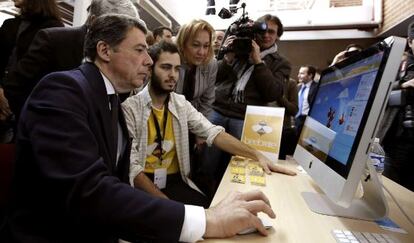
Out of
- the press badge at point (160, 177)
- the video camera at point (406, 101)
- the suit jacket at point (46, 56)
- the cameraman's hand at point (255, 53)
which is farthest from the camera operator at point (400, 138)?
the suit jacket at point (46, 56)

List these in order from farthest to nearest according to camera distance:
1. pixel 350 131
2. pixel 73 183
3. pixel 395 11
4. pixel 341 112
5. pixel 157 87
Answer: pixel 395 11
pixel 157 87
pixel 341 112
pixel 350 131
pixel 73 183

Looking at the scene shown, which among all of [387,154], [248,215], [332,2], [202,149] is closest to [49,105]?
[248,215]

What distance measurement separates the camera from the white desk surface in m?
0.63

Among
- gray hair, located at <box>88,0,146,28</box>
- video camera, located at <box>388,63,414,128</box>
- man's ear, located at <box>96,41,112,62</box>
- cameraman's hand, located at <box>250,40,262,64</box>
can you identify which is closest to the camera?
man's ear, located at <box>96,41,112,62</box>

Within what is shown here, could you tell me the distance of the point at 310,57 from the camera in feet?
18.0

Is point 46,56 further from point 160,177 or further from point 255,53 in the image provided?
point 255,53

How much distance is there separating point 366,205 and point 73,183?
2.54 ft

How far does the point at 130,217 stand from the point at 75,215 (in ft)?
0.37

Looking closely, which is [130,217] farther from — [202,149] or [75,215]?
[202,149]

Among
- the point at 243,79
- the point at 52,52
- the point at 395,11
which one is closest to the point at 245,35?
the point at 243,79

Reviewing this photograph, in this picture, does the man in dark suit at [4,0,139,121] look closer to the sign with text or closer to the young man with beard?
the young man with beard

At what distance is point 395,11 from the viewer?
407 cm

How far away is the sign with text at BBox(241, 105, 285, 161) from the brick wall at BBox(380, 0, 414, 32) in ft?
10.9

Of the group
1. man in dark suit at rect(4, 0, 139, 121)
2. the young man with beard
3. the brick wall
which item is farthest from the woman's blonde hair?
the brick wall
